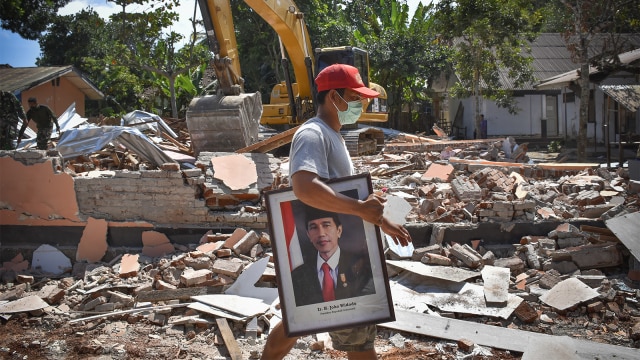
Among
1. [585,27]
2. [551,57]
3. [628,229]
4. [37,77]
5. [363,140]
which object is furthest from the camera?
[551,57]

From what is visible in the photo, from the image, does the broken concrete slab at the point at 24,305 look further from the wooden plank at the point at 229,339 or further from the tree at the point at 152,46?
the tree at the point at 152,46

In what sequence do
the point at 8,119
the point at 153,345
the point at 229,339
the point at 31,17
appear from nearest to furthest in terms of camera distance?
the point at 229,339
the point at 153,345
the point at 8,119
the point at 31,17

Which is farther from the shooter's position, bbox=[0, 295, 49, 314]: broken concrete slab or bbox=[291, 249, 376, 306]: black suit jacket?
bbox=[0, 295, 49, 314]: broken concrete slab

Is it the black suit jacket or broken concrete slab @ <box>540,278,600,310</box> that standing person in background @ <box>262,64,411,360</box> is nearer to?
the black suit jacket

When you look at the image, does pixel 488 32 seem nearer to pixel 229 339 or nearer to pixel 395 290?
pixel 395 290

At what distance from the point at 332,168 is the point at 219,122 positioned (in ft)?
23.5

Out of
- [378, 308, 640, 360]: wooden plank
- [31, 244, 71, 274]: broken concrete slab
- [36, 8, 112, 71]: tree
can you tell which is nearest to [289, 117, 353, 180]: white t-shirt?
[378, 308, 640, 360]: wooden plank

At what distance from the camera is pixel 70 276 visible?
674cm

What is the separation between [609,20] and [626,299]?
42.4 feet

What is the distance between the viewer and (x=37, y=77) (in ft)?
63.2

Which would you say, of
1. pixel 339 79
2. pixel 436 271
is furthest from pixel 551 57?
pixel 339 79

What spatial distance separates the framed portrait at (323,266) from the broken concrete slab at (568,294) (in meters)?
3.03

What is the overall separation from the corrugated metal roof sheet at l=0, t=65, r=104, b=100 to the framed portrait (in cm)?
1810

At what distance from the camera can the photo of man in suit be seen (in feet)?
8.17
